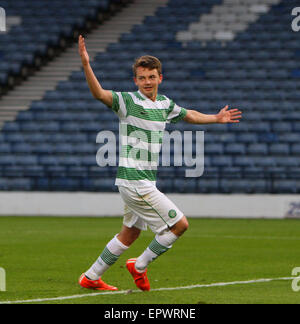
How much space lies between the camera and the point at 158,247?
6.87 meters

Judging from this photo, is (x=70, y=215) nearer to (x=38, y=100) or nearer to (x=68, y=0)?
(x=38, y=100)

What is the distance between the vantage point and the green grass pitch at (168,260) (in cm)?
679

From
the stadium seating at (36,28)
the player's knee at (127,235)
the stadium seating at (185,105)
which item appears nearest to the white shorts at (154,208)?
the player's knee at (127,235)

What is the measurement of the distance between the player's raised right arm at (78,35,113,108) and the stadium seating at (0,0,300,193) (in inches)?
482

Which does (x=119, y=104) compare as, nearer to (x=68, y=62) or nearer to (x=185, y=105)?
(x=185, y=105)

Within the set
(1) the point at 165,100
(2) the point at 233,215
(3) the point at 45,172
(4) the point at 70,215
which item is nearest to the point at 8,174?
(3) the point at 45,172

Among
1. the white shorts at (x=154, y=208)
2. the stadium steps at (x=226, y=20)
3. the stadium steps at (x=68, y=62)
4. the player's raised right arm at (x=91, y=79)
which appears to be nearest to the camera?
the player's raised right arm at (x=91, y=79)

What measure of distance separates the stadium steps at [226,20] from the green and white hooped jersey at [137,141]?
17.7 metres

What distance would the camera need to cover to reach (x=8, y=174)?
788 inches

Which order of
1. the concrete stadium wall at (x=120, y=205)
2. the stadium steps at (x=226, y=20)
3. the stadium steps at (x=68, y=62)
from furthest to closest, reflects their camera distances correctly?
the stadium steps at (x=226, y=20)
the stadium steps at (x=68, y=62)
the concrete stadium wall at (x=120, y=205)

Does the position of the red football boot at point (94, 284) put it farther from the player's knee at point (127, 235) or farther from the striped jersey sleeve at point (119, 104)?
the striped jersey sleeve at point (119, 104)

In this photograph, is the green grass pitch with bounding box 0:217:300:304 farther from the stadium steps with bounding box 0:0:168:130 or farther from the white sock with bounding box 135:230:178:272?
the stadium steps with bounding box 0:0:168:130

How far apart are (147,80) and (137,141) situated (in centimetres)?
54
